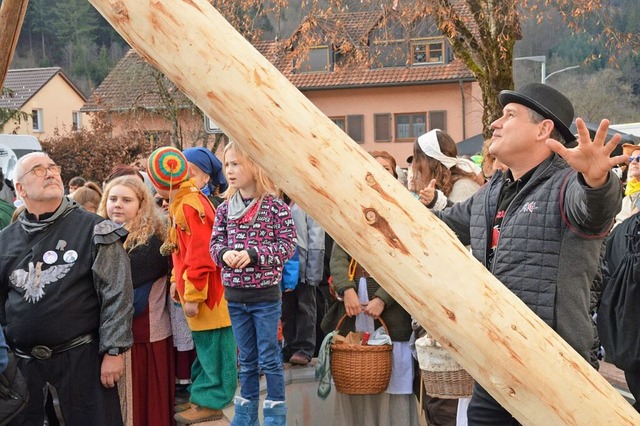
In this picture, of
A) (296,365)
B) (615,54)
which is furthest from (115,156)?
(296,365)

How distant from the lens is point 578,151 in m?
2.64

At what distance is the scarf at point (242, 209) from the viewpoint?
18.5 feet

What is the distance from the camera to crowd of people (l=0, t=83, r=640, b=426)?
3.51 meters

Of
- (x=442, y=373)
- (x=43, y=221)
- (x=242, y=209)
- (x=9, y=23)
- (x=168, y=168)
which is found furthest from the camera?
(x=168, y=168)

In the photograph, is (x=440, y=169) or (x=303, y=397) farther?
(x=303, y=397)

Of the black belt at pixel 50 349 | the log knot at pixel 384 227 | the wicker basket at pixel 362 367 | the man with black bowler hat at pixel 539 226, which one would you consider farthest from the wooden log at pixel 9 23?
the wicker basket at pixel 362 367

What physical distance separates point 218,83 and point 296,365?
5.81 metres

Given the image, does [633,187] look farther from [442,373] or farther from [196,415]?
[196,415]

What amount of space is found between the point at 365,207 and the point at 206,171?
5.19 metres

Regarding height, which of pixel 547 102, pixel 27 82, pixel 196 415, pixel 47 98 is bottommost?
pixel 196 415

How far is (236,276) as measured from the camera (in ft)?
18.2

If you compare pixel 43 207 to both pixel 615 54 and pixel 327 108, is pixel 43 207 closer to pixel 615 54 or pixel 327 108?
pixel 615 54

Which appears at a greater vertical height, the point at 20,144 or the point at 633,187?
the point at 20,144

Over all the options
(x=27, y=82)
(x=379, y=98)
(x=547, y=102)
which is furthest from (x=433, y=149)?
(x=27, y=82)
